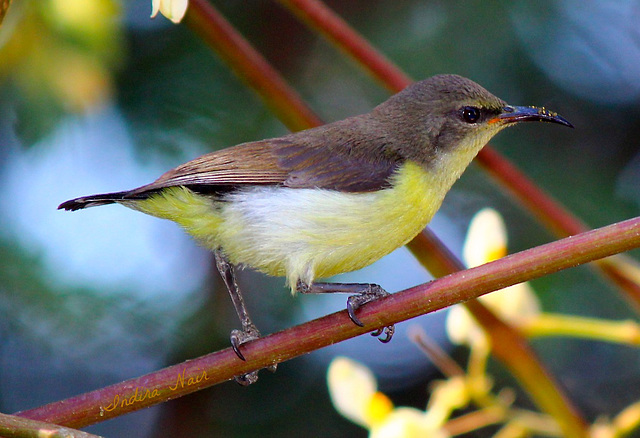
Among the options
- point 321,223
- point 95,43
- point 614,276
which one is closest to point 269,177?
point 321,223

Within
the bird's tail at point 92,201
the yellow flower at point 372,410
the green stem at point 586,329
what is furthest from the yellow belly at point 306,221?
the green stem at point 586,329

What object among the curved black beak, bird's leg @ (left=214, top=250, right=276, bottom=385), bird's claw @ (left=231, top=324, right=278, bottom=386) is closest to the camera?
bird's claw @ (left=231, top=324, right=278, bottom=386)

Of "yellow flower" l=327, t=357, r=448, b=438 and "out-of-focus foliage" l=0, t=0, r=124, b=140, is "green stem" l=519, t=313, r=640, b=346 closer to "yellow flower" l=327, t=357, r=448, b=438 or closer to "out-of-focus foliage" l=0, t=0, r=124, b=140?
"yellow flower" l=327, t=357, r=448, b=438

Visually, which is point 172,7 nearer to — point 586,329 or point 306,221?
point 306,221

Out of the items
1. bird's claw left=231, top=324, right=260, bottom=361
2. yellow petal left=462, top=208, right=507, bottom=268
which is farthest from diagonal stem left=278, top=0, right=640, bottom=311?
bird's claw left=231, top=324, right=260, bottom=361

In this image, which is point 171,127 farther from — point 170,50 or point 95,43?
point 95,43

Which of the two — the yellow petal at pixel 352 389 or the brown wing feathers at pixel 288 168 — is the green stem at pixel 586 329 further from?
the brown wing feathers at pixel 288 168
